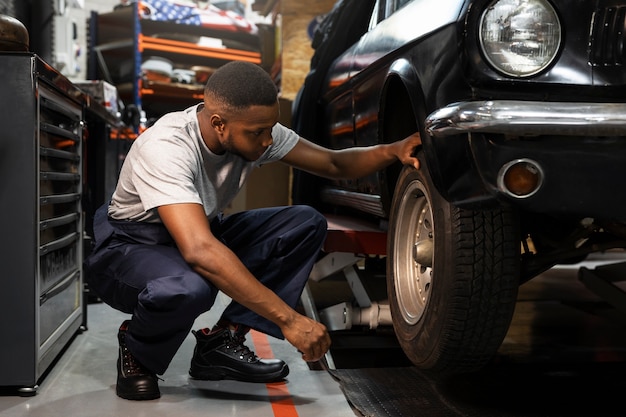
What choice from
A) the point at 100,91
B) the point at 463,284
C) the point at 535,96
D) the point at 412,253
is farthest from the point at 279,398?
the point at 100,91

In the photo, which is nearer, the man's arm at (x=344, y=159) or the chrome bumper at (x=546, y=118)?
the chrome bumper at (x=546, y=118)

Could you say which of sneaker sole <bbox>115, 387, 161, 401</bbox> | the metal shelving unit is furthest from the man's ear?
the metal shelving unit

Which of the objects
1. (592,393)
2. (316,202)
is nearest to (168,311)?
(592,393)

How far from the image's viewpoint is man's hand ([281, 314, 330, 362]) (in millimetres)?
1797

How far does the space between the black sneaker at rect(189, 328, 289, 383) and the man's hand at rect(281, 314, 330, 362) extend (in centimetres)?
55

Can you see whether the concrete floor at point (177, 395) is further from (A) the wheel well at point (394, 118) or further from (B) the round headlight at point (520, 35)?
(B) the round headlight at point (520, 35)

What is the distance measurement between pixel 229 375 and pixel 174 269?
1.70ft

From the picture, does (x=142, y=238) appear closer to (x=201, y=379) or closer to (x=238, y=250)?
(x=238, y=250)

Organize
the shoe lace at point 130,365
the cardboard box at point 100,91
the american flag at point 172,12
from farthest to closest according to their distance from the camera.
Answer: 1. the american flag at point 172,12
2. the cardboard box at point 100,91
3. the shoe lace at point 130,365

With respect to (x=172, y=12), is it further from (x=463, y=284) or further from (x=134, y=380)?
(x=463, y=284)

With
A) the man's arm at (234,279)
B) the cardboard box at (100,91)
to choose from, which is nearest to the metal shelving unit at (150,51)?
the cardboard box at (100,91)

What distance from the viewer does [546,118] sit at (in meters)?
1.47

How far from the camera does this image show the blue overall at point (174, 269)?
2049 millimetres

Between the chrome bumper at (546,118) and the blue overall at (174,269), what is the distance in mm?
1020
